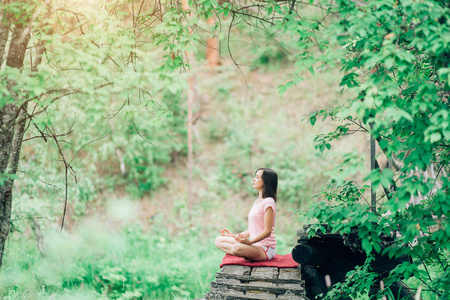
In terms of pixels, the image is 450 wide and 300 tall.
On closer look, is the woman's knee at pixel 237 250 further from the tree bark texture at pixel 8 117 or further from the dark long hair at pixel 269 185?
the tree bark texture at pixel 8 117

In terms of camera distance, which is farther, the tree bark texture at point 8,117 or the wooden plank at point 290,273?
the wooden plank at point 290,273

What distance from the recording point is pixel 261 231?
15.7ft

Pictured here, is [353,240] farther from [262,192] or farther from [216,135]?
[216,135]

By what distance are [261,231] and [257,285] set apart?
964mm

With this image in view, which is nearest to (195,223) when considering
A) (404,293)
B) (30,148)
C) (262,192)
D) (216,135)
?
(216,135)

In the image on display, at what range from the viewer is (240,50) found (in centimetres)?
1561

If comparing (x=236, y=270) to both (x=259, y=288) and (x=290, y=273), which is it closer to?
(x=259, y=288)

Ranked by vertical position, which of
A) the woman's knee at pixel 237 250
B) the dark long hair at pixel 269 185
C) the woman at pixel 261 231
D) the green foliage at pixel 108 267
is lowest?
the green foliage at pixel 108 267

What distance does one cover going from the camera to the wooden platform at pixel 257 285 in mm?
3752

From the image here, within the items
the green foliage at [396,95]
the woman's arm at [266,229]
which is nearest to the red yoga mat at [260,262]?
the woman's arm at [266,229]

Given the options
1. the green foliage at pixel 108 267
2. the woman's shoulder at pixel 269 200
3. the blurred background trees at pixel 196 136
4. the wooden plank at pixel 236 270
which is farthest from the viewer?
the green foliage at pixel 108 267

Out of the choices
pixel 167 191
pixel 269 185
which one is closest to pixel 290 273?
pixel 269 185

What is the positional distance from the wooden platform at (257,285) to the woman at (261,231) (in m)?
0.35

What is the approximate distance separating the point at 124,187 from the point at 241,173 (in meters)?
3.47
